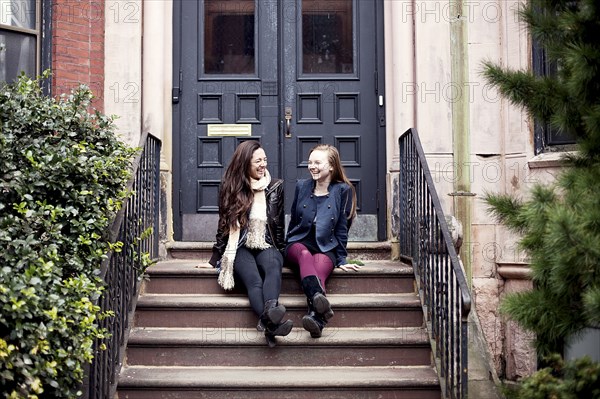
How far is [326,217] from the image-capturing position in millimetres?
6676

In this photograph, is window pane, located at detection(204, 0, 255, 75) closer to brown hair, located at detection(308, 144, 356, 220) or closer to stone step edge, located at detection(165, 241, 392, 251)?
stone step edge, located at detection(165, 241, 392, 251)

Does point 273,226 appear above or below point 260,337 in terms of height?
above

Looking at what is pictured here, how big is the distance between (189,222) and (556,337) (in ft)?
14.9

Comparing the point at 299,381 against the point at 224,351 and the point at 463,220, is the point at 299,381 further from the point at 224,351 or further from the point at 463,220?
the point at 463,220

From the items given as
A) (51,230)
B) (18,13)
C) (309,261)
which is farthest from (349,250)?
(18,13)

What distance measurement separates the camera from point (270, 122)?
321 inches

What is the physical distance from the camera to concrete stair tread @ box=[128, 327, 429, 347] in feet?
20.0

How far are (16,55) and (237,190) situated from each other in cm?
253

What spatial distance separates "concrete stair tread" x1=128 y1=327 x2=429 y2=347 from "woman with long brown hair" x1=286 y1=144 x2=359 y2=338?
1.42 ft

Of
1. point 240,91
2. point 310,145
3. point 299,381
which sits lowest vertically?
point 299,381

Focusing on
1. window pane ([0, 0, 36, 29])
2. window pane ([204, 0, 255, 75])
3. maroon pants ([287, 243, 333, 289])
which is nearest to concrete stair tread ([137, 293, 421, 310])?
maroon pants ([287, 243, 333, 289])

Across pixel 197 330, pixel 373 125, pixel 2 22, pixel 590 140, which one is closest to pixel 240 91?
pixel 373 125

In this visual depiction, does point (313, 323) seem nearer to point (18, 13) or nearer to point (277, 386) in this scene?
point (277, 386)

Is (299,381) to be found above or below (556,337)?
below
